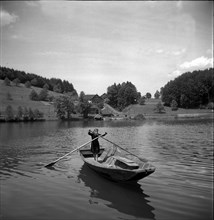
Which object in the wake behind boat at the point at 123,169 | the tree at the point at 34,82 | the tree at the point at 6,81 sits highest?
the tree at the point at 34,82

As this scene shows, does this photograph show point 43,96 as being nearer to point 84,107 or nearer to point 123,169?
point 84,107

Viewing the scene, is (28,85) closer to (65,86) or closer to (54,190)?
(65,86)

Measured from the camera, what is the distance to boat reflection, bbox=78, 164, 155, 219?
30.3 feet

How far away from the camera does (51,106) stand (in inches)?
3735

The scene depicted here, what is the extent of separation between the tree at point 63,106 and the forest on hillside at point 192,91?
47311mm

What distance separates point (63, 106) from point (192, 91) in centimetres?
5590

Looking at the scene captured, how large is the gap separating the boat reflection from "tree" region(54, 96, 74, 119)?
71.9 metres

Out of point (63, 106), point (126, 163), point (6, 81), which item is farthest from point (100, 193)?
point (6, 81)

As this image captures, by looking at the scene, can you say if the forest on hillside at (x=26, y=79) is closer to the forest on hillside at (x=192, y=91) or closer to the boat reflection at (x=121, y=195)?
the forest on hillside at (x=192, y=91)

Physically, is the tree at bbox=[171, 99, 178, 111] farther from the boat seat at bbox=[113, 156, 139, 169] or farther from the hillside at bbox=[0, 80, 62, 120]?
the boat seat at bbox=[113, 156, 139, 169]

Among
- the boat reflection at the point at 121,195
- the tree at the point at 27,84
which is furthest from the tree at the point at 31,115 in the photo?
the boat reflection at the point at 121,195

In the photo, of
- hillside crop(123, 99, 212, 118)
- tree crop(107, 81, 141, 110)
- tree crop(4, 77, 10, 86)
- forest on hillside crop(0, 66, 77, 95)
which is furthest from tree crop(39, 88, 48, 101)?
tree crop(107, 81, 141, 110)

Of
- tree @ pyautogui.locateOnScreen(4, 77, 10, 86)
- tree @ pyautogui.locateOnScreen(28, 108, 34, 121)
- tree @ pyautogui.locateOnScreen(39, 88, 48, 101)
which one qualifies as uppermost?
tree @ pyautogui.locateOnScreen(4, 77, 10, 86)

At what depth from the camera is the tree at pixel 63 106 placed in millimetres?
84625
